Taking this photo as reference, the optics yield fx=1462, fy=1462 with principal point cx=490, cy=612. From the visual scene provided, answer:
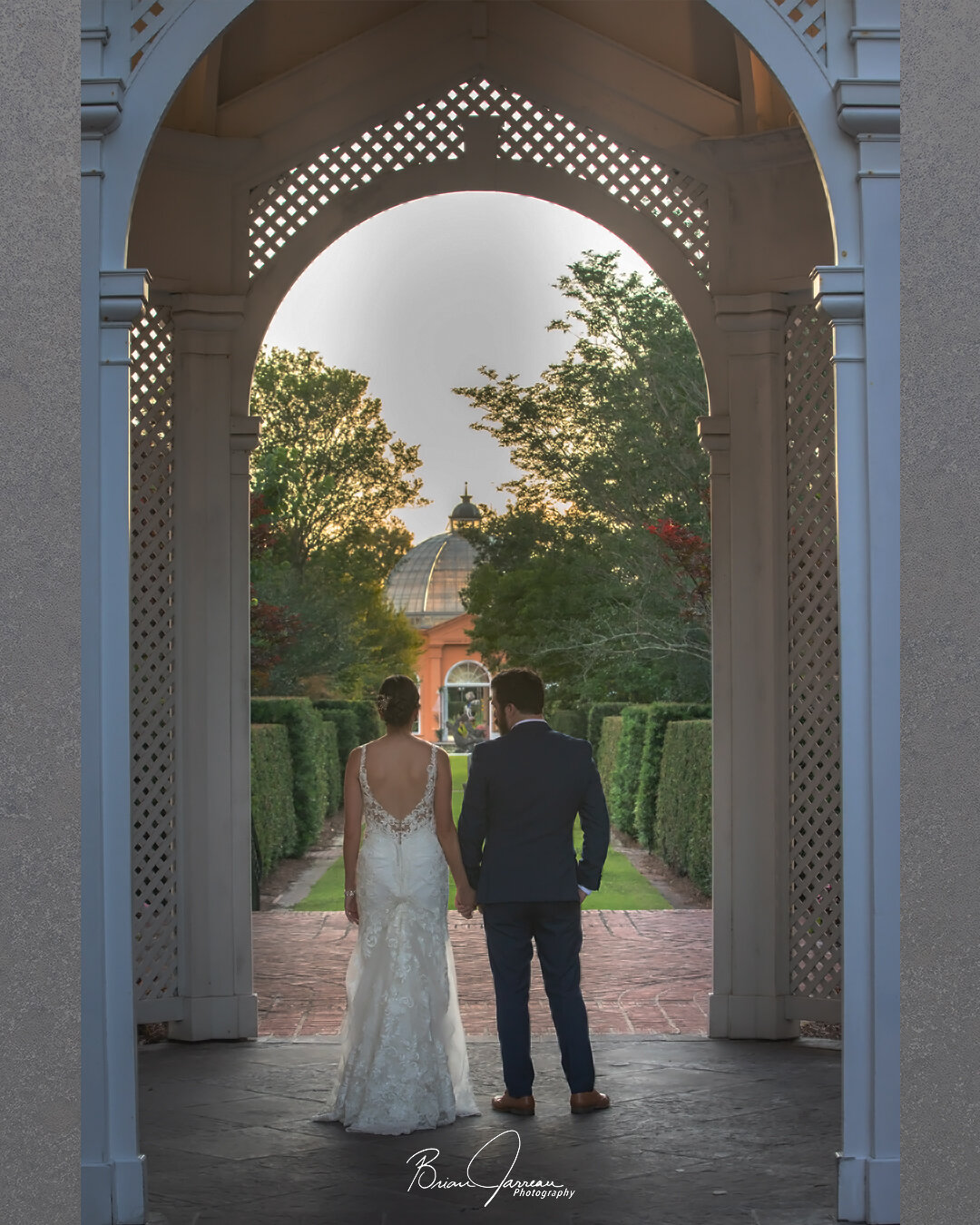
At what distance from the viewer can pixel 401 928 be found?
5652 millimetres

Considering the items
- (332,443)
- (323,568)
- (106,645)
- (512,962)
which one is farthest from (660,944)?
(332,443)

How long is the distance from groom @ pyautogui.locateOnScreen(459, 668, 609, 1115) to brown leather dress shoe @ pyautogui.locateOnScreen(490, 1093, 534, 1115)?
0.02 m

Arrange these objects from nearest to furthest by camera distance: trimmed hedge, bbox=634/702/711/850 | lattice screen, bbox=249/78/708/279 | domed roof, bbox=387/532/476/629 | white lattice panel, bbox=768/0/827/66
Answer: white lattice panel, bbox=768/0/827/66
lattice screen, bbox=249/78/708/279
trimmed hedge, bbox=634/702/711/850
domed roof, bbox=387/532/476/629

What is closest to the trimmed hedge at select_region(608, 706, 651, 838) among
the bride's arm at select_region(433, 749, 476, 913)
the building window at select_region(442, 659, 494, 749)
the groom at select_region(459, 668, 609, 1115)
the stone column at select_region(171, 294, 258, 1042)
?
the stone column at select_region(171, 294, 258, 1042)

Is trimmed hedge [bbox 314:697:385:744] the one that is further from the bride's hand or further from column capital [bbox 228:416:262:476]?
the bride's hand

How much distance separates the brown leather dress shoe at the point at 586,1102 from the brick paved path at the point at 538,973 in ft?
4.91

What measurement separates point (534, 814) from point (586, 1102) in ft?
3.83

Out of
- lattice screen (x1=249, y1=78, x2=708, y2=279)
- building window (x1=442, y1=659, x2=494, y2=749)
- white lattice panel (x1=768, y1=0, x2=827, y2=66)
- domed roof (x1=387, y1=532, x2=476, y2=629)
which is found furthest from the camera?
domed roof (x1=387, y1=532, x2=476, y2=629)

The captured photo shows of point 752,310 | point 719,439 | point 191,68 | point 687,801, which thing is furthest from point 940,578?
point 687,801

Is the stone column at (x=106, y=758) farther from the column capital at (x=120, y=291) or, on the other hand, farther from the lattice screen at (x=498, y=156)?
the lattice screen at (x=498, y=156)

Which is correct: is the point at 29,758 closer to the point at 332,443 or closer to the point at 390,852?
the point at 390,852

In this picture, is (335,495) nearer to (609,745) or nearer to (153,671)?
(609,745)

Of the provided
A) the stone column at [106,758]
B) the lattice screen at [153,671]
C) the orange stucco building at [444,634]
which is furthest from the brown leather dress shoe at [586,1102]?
the orange stucco building at [444,634]

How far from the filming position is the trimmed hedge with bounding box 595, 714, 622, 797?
61.9 ft
